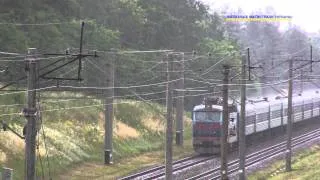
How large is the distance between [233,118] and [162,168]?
7445 millimetres

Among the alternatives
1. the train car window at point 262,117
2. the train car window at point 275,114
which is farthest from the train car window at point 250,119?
the train car window at point 275,114

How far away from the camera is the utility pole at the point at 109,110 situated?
119ft

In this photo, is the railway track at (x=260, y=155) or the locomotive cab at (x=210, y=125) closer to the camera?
the railway track at (x=260, y=155)

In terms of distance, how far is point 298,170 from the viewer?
125 feet

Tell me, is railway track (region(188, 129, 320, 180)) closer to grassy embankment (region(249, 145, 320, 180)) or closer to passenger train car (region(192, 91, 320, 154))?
grassy embankment (region(249, 145, 320, 180))

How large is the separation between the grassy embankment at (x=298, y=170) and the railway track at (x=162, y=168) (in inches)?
183

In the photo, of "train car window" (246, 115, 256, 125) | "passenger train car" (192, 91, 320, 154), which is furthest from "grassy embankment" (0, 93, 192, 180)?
"train car window" (246, 115, 256, 125)

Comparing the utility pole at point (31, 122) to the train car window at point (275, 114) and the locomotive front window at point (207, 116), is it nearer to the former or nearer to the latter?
the locomotive front window at point (207, 116)

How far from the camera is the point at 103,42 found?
60.3 meters

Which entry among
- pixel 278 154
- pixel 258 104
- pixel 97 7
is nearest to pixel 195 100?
pixel 97 7

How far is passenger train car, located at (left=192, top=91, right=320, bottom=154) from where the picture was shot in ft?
139

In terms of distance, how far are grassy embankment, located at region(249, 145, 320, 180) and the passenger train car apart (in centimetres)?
431

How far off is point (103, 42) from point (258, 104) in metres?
17.8

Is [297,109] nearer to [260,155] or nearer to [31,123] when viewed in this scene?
[260,155]
